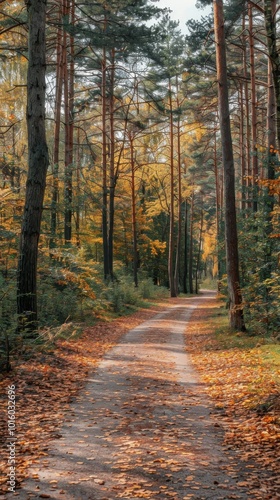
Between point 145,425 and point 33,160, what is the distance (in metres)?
5.88

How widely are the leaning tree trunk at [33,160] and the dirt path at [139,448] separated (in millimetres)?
2203

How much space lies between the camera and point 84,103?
2117 centimetres

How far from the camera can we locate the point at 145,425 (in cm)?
589

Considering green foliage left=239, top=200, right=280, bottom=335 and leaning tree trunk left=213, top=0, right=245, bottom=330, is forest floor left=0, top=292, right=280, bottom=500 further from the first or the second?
leaning tree trunk left=213, top=0, right=245, bottom=330

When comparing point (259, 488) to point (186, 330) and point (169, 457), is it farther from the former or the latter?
point (186, 330)

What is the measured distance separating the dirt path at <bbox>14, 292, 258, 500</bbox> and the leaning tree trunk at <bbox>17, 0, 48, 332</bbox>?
7.23 feet

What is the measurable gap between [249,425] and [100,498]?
265cm

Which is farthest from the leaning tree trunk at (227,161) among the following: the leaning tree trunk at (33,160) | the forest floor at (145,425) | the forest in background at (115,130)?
the leaning tree trunk at (33,160)

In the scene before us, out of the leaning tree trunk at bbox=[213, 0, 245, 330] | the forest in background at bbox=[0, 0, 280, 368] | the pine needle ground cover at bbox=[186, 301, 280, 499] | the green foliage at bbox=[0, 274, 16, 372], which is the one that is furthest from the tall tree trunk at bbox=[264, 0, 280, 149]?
the leaning tree trunk at bbox=[213, 0, 245, 330]

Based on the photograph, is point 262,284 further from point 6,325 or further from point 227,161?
point 6,325

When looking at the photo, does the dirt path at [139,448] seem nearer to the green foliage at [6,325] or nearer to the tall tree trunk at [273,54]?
the green foliage at [6,325]

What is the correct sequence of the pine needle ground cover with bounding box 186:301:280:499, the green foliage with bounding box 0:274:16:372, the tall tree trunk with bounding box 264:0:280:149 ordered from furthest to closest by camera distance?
the green foliage with bounding box 0:274:16:372
the tall tree trunk with bounding box 264:0:280:149
the pine needle ground cover with bounding box 186:301:280:499

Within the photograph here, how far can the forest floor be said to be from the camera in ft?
13.7

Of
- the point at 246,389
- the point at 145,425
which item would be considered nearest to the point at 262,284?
the point at 246,389
